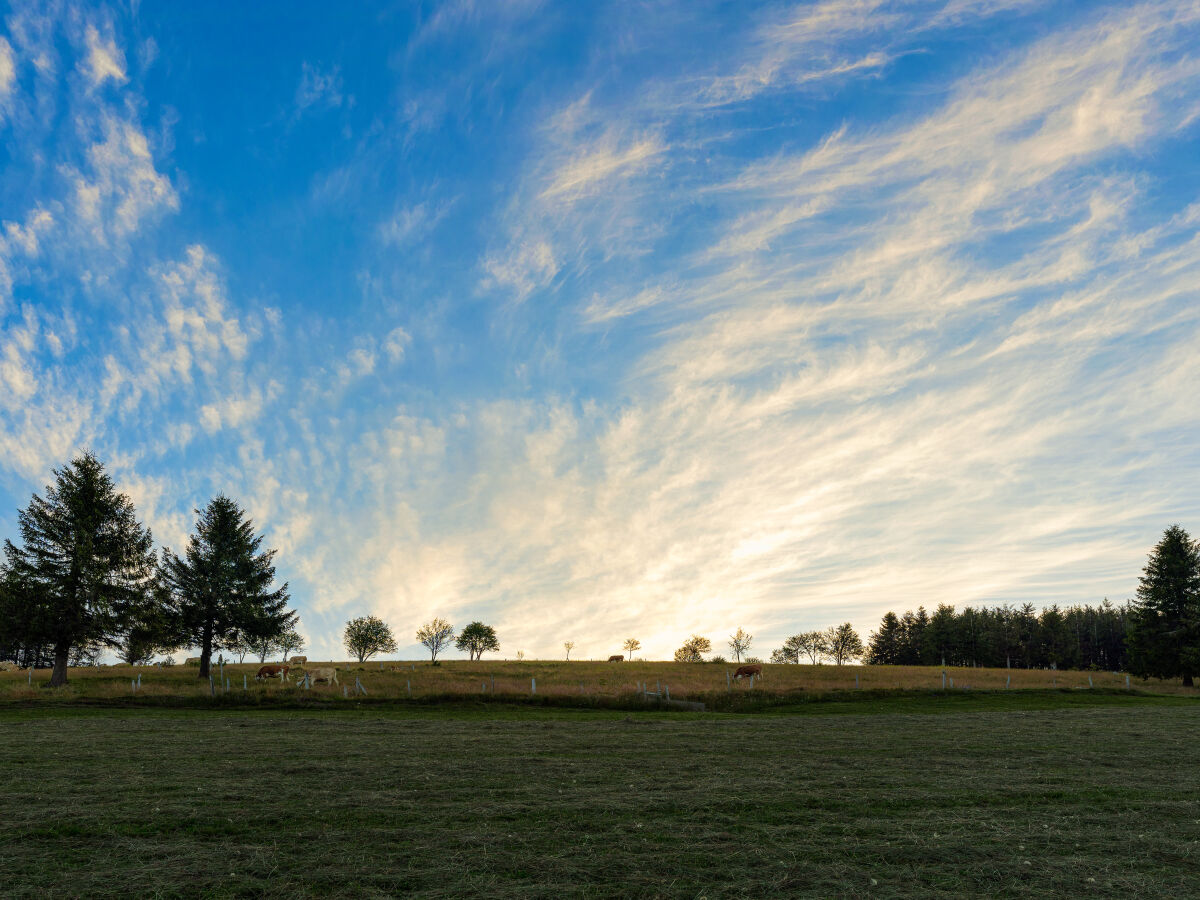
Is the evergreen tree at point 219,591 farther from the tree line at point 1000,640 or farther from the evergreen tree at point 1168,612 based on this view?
the tree line at point 1000,640

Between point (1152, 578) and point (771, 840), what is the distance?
269 ft

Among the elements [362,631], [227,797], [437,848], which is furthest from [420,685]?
[362,631]

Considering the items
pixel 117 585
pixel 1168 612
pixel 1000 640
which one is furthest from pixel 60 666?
pixel 1000 640

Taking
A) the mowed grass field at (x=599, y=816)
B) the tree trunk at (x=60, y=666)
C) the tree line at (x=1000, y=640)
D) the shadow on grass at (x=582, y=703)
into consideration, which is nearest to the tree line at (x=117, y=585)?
the tree trunk at (x=60, y=666)

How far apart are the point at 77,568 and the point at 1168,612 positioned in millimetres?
96136

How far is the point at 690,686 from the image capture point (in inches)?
1898

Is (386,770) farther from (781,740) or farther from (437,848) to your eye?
(781,740)

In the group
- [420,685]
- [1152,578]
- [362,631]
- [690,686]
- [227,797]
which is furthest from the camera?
[362,631]

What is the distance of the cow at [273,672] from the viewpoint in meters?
51.2

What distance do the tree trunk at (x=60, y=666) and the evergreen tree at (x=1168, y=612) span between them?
301 ft

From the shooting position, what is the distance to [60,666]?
4588cm

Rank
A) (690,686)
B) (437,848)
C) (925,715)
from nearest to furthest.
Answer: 1. (437,848)
2. (925,715)
3. (690,686)

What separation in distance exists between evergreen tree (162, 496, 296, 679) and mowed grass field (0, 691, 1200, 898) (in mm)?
34369

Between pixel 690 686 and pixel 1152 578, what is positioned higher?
pixel 1152 578
